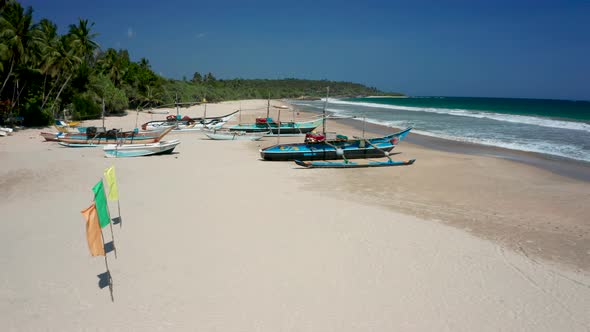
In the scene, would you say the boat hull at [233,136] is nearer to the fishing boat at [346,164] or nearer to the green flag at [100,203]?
the fishing boat at [346,164]

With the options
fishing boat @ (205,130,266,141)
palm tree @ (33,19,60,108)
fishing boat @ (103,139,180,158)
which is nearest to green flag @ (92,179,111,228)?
fishing boat @ (103,139,180,158)

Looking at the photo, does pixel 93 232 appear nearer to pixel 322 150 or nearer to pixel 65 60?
pixel 322 150

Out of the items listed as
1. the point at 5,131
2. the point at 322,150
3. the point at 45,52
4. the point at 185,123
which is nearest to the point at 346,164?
the point at 322,150

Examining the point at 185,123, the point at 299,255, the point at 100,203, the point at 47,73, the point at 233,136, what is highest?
the point at 47,73

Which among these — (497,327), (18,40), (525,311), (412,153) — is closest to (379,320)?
(497,327)

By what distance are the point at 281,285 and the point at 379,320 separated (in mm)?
1746

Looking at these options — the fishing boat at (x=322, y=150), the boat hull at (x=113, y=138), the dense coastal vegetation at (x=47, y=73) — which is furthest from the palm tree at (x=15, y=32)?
the fishing boat at (x=322, y=150)

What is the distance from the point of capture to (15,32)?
82.7 feet

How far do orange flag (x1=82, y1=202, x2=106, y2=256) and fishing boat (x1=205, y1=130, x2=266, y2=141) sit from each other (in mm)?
20206

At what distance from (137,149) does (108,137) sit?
158 inches

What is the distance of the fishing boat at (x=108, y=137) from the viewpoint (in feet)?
68.1

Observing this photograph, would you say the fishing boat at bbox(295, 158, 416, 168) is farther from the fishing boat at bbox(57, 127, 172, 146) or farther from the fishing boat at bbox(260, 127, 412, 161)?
the fishing boat at bbox(57, 127, 172, 146)

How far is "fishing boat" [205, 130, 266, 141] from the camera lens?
2589 centimetres

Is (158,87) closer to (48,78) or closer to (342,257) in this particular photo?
(48,78)
